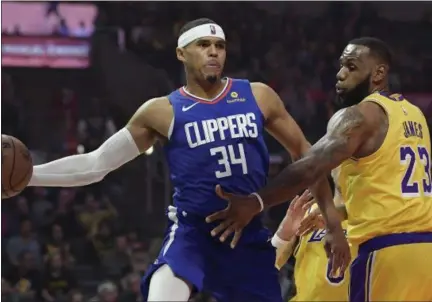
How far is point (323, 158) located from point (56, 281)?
671 centimetres

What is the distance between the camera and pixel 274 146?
472 inches

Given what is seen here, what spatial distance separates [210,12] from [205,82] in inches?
346

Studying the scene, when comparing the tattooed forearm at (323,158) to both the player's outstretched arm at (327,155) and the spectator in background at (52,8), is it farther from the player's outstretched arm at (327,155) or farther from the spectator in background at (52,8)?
the spectator in background at (52,8)

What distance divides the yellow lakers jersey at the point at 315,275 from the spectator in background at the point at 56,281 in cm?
501

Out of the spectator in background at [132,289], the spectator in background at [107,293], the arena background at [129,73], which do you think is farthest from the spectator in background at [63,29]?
the spectator in background at [107,293]

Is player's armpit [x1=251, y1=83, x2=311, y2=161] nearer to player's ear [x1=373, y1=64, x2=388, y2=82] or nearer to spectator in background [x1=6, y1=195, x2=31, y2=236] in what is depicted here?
player's ear [x1=373, y1=64, x2=388, y2=82]

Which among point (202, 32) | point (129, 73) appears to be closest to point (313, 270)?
point (202, 32)

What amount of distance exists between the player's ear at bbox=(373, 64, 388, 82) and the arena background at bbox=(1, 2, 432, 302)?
262 inches

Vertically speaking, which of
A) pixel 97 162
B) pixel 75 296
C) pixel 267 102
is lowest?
pixel 75 296

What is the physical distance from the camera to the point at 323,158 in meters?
4.46

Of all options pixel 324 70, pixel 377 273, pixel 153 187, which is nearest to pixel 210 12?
pixel 324 70

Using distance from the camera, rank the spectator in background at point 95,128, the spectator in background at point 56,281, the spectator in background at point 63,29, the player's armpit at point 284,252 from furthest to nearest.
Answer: the spectator in background at point 63,29 < the spectator in background at point 95,128 < the spectator in background at point 56,281 < the player's armpit at point 284,252

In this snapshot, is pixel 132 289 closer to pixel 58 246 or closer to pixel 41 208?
pixel 58 246

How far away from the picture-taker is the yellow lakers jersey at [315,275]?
582cm
